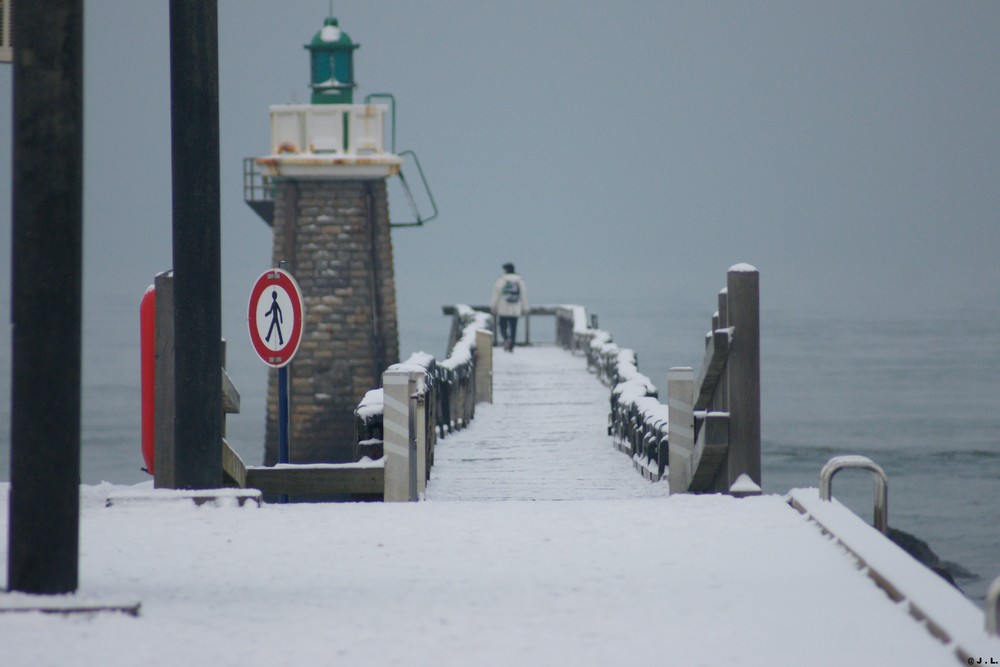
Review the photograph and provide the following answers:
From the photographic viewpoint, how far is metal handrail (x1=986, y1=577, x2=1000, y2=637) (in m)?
5.05

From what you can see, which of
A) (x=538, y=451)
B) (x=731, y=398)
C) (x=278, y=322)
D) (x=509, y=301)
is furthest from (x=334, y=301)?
(x=731, y=398)

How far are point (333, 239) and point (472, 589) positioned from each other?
100 ft

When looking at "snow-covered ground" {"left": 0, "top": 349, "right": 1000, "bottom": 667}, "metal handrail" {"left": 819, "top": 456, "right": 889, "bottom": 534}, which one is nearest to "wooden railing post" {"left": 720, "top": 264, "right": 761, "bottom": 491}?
"snow-covered ground" {"left": 0, "top": 349, "right": 1000, "bottom": 667}

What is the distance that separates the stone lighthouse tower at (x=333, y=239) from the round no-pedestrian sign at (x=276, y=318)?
930 inches

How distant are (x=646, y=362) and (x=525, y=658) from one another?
510 feet

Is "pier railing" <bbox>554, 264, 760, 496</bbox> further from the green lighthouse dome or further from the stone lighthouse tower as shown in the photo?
the green lighthouse dome

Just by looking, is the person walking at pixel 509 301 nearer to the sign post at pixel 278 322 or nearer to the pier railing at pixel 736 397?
the sign post at pixel 278 322

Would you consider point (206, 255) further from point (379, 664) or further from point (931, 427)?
point (931, 427)

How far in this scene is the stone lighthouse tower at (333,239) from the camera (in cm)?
3556

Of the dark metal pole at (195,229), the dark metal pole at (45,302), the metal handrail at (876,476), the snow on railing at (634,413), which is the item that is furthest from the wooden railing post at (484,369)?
the dark metal pole at (45,302)

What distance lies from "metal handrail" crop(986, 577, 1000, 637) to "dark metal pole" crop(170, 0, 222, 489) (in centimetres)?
463

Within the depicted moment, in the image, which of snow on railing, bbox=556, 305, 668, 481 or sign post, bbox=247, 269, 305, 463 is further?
snow on railing, bbox=556, 305, 668, 481

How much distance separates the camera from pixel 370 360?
119 feet

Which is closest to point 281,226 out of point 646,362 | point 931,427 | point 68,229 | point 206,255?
point 206,255
